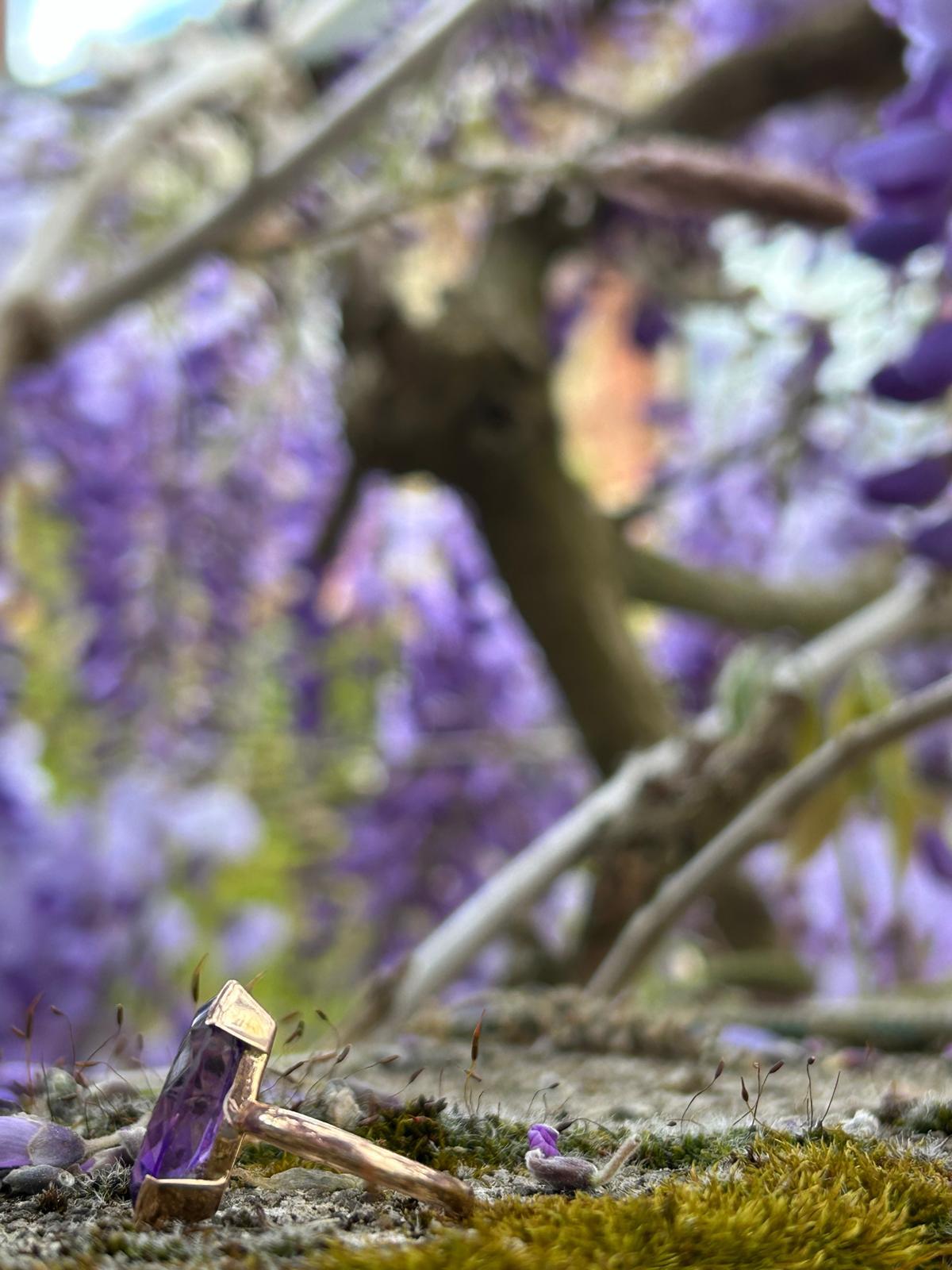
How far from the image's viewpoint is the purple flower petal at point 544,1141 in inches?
10.6

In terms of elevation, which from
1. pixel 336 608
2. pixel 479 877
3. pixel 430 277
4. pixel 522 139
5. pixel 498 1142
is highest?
pixel 522 139

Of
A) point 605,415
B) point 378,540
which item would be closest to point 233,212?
point 378,540

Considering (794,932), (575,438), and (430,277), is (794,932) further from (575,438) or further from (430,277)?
(575,438)

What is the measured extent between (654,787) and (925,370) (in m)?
0.25

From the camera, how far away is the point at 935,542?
1.96 ft

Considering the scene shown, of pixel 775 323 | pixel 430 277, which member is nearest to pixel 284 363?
pixel 430 277

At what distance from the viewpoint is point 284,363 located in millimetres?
1174

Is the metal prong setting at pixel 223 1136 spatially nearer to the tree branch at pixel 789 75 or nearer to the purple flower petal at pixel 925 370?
the purple flower petal at pixel 925 370

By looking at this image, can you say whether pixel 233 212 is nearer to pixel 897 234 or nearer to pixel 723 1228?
pixel 897 234

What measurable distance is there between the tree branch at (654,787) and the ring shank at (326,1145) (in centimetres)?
36

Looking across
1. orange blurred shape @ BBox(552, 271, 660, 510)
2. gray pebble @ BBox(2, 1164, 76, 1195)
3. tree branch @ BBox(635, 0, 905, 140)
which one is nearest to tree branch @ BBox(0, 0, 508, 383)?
tree branch @ BBox(635, 0, 905, 140)

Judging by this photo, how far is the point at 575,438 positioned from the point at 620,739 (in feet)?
6.53

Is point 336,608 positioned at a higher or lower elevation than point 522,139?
lower

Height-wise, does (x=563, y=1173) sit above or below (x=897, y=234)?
below
